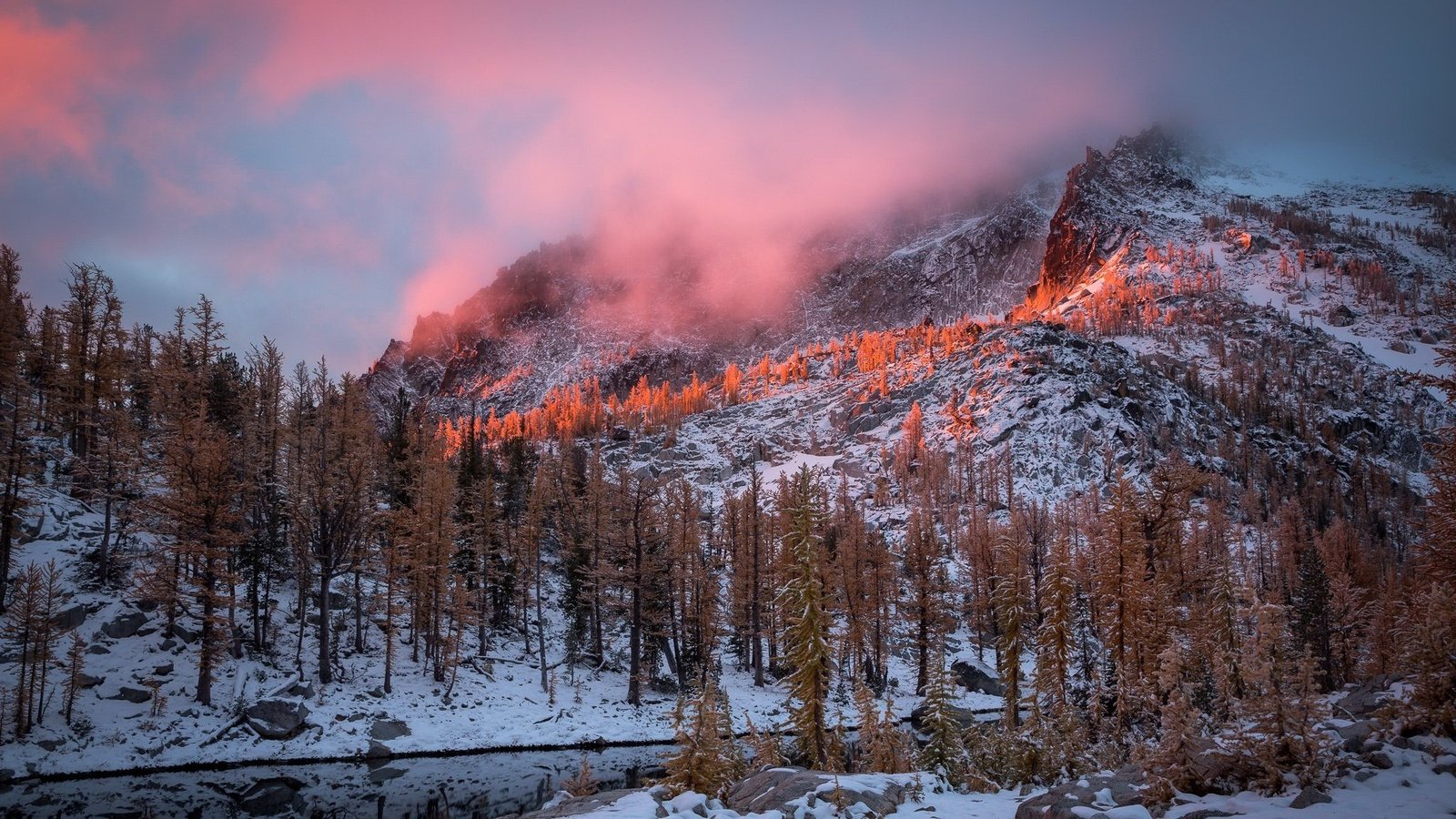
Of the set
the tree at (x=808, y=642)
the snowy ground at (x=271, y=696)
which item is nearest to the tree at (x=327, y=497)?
the snowy ground at (x=271, y=696)

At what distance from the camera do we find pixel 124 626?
31.9 meters

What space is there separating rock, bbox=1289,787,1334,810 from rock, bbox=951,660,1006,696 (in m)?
44.4

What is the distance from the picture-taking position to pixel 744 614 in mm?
51812

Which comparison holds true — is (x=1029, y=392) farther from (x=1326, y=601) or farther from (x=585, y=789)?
(x=585, y=789)

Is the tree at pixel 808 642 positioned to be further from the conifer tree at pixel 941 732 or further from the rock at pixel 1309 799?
the rock at pixel 1309 799

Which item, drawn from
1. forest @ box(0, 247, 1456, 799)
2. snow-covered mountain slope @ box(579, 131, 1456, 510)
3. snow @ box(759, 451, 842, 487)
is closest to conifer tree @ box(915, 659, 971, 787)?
forest @ box(0, 247, 1456, 799)

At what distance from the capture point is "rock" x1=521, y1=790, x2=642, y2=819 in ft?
40.2

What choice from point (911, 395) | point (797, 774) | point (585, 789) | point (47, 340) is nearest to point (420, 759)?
point (585, 789)

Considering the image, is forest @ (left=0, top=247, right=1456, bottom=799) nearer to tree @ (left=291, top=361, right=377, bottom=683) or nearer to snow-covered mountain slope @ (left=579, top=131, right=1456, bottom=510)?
tree @ (left=291, top=361, right=377, bottom=683)

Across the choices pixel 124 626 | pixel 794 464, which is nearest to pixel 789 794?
pixel 124 626

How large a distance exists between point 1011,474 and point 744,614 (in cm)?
8478

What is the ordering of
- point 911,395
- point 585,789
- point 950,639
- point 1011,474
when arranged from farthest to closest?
point 911,395 → point 1011,474 → point 950,639 → point 585,789

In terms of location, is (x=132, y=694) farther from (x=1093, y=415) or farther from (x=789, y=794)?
(x=1093, y=415)

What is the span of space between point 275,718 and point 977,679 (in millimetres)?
45658
